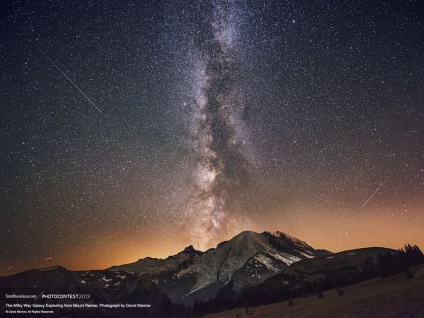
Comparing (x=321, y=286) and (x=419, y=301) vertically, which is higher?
(x=321, y=286)

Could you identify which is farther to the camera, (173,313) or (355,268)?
(355,268)

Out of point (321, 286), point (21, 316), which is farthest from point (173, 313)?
point (21, 316)

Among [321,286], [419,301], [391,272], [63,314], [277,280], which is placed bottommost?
[419,301]

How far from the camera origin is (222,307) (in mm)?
144125

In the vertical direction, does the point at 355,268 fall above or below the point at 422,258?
above

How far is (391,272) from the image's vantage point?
2817 inches

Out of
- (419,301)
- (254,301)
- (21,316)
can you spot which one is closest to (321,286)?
(254,301)

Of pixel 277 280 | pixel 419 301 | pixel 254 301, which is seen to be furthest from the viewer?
pixel 277 280

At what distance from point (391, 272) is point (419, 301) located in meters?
47.3

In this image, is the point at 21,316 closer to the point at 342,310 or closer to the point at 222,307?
the point at 222,307

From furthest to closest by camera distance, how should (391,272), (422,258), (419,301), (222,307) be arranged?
(222,307) < (422,258) < (391,272) < (419,301)

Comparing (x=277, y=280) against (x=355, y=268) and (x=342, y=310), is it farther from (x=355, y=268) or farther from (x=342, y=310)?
(x=342, y=310)

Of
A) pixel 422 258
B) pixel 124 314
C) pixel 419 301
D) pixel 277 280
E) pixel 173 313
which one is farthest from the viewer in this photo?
pixel 277 280

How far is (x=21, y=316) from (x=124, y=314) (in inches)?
2981
